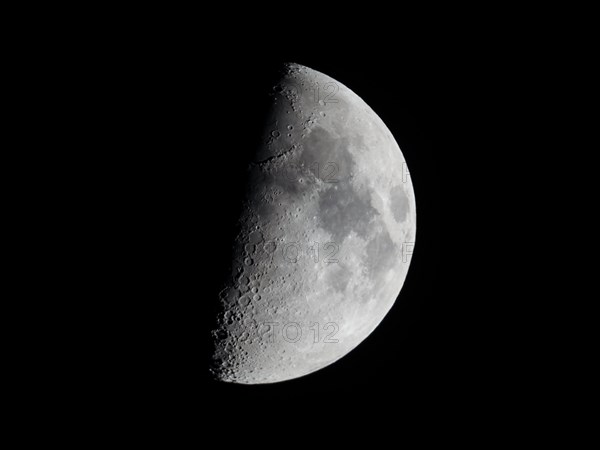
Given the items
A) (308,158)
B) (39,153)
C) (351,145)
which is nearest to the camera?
(39,153)

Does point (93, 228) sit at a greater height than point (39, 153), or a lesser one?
lesser

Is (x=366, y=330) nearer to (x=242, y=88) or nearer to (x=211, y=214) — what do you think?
(x=211, y=214)

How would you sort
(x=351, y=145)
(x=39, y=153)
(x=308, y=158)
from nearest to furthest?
(x=39, y=153), (x=308, y=158), (x=351, y=145)

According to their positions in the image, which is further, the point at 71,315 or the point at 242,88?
the point at 242,88

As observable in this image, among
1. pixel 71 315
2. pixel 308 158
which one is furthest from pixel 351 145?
pixel 71 315

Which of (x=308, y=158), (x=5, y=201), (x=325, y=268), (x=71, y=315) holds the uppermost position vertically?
(x=308, y=158)

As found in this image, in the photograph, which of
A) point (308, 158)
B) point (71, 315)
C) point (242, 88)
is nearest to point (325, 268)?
point (308, 158)

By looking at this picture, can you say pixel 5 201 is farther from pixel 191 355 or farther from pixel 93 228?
pixel 191 355
